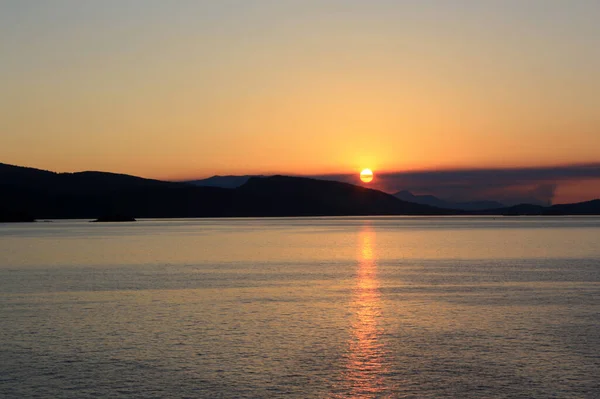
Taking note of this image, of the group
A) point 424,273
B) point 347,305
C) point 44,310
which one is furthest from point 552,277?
point 44,310

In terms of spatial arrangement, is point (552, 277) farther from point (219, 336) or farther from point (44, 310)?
point (44, 310)

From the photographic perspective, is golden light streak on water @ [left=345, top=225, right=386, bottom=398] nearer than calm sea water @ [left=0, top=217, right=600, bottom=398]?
Yes

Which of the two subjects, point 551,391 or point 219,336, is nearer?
point 551,391

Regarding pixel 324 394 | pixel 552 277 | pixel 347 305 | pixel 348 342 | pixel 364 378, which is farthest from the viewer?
pixel 552 277

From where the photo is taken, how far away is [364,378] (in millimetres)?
23297

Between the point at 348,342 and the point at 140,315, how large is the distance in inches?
480

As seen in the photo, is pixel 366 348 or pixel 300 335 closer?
pixel 366 348

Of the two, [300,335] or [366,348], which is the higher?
[300,335]

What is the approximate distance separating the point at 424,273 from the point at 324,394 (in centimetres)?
4126

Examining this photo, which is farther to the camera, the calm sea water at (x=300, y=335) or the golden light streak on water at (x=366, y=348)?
the calm sea water at (x=300, y=335)

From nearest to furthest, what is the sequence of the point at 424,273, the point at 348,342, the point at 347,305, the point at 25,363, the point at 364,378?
1. the point at 364,378
2. the point at 25,363
3. the point at 348,342
4. the point at 347,305
5. the point at 424,273

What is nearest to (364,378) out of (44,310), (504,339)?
(504,339)

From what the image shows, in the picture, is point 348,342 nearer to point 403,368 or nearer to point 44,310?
point 403,368

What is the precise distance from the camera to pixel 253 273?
6172 cm
